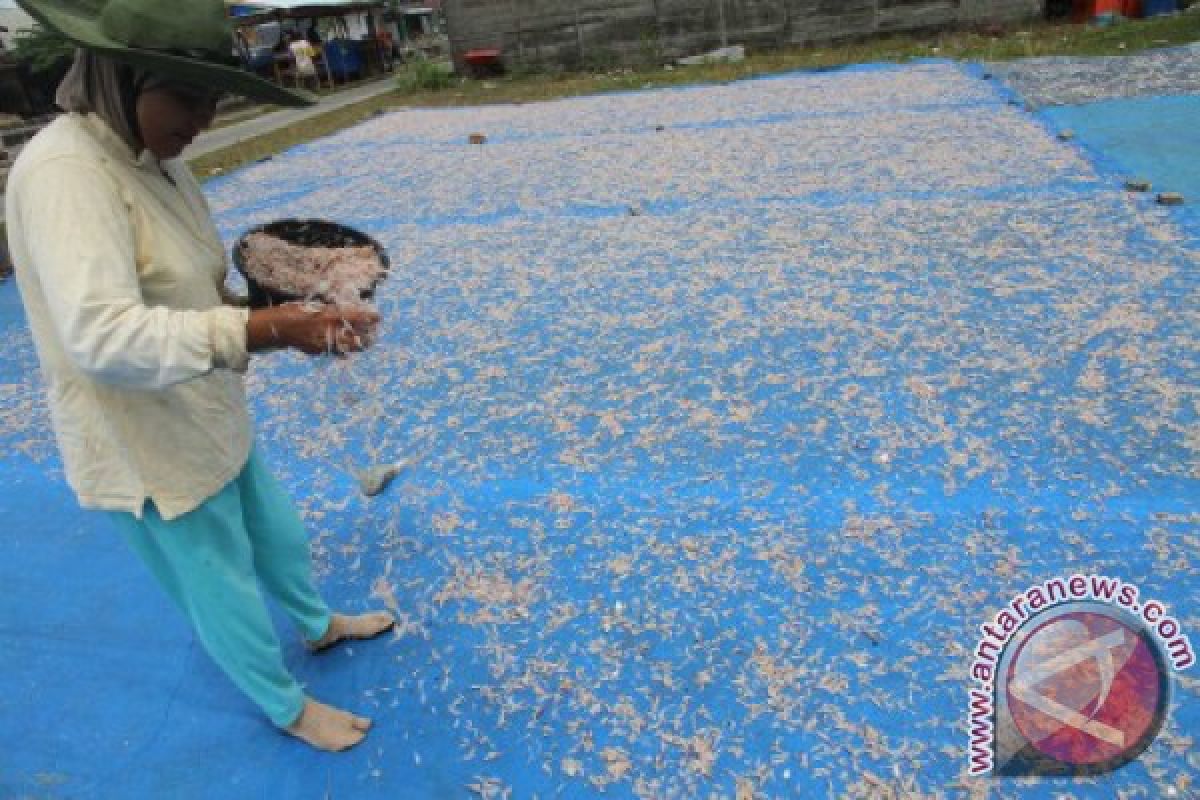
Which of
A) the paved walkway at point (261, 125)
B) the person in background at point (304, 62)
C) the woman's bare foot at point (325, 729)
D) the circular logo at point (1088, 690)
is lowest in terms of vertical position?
the circular logo at point (1088, 690)

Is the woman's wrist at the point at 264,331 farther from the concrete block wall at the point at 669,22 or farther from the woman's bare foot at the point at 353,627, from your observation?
the concrete block wall at the point at 669,22

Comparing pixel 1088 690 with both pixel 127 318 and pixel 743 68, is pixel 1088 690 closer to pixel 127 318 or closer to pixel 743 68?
pixel 127 318

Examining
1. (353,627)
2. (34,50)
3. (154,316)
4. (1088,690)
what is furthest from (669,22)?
(154,316)

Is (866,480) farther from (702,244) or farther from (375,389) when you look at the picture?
(702,244)

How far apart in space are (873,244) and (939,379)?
56.3 inches

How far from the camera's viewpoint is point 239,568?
1.53 metres

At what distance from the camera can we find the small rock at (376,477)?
2.55 metres

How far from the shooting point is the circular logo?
1.56 meters

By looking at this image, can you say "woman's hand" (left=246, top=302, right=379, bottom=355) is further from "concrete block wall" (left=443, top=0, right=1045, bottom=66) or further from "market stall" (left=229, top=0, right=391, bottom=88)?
"market stall" (left=229, top=0, right=391, bottom=88)

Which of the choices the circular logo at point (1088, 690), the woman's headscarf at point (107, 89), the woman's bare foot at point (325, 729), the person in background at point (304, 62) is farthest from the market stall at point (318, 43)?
the circular logo at point (1088, 690)

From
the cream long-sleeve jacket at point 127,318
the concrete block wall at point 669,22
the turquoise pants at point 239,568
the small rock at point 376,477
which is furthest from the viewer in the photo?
the concrete block wall at point 669,22

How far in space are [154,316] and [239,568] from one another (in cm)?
60

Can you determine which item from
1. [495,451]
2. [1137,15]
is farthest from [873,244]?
[1137,15]

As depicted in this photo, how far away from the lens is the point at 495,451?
8.89ft
